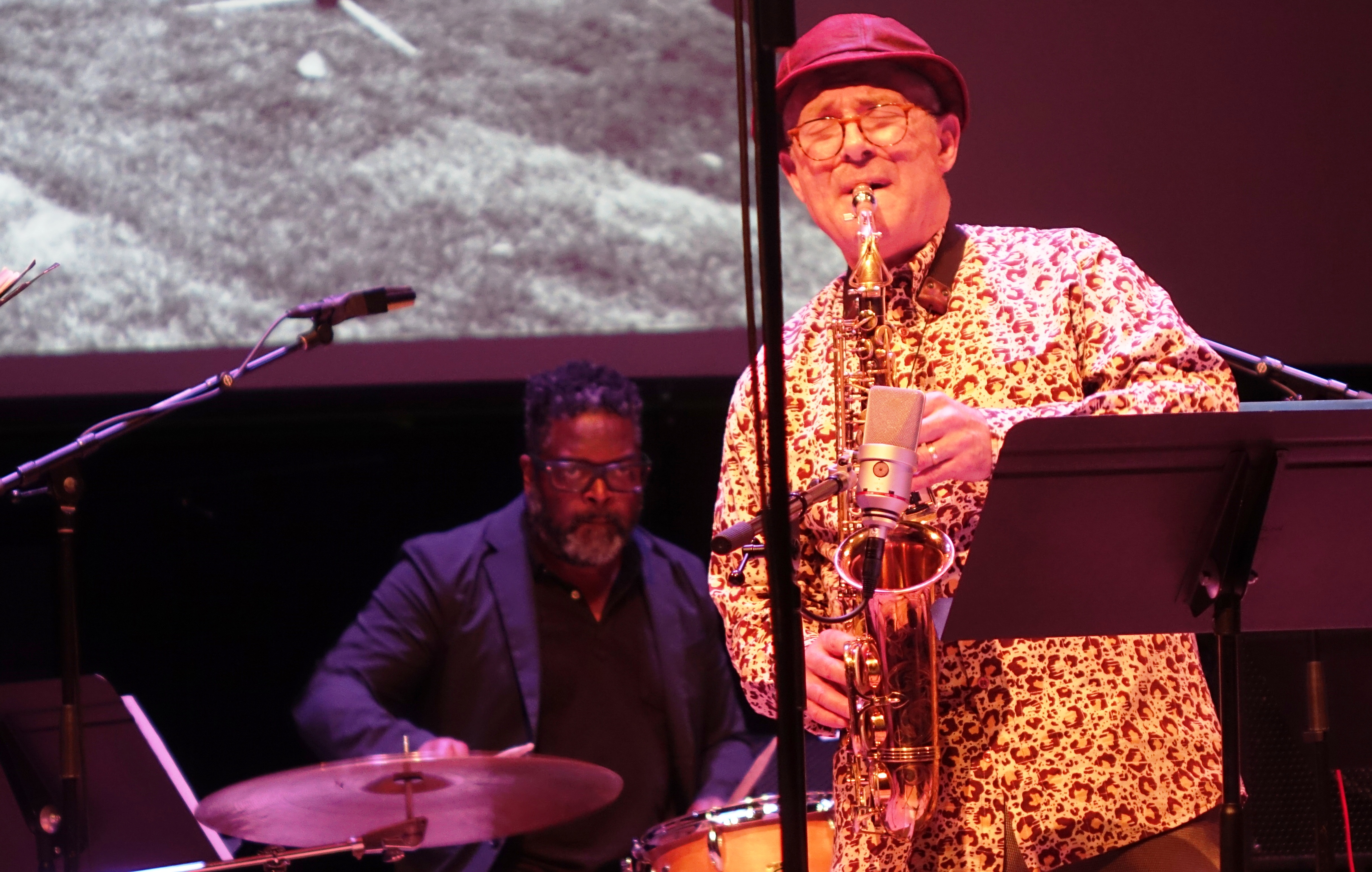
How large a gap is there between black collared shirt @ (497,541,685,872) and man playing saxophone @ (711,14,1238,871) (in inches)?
83.6

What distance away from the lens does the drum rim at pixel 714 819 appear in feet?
9.55

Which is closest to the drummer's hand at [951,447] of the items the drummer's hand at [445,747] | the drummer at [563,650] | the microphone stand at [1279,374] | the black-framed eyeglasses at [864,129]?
the black-framed eyeglasses at [864,129]

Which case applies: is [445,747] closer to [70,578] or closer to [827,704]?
[70,578]

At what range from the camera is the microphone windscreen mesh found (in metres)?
1.58

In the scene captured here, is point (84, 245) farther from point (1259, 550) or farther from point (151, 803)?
point (1259, 550)

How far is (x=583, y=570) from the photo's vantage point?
4.44m

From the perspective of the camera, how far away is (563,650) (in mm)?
4375

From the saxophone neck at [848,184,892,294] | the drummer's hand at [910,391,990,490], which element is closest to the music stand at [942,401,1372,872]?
the drummer's hand at [910,391,990,490]

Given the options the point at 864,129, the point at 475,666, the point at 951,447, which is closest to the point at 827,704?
the point at 951,447

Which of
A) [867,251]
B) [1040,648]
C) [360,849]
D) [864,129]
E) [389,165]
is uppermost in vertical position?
[389,165]

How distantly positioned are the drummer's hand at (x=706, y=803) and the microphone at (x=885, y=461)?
239cm

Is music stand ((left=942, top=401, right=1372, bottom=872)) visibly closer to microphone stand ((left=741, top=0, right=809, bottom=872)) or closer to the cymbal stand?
microphone stand ((left=741, top=0, right=809, bottom=872))

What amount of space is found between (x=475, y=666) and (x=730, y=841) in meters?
1.48

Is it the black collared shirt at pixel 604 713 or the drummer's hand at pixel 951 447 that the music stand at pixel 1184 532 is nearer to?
the drummer's hand at pixel 951 447
